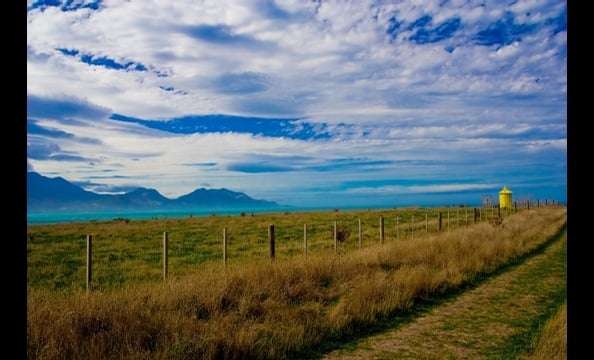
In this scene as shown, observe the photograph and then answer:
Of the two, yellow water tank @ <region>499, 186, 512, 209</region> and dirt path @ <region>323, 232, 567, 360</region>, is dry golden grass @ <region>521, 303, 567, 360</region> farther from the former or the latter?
yellow water tank @ <region>499, 186, 512, 209</region>

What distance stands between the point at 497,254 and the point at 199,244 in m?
16.0

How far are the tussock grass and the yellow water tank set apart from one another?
56946 mm

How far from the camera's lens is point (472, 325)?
8.96 m

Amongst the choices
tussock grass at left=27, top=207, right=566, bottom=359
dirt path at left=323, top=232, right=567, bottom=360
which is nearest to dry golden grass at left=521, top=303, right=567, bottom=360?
dirt path at left=323, top=232, right=567, bottom=360

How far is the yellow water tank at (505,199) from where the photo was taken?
219 ft

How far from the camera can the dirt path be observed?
7480mm

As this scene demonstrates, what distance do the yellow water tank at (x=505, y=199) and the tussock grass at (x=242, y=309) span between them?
5695 cm

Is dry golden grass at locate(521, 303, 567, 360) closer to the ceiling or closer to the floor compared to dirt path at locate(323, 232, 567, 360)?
closer to the ceiling

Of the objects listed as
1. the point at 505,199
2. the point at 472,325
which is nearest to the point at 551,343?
the point at 472,325

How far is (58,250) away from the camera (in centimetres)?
2423

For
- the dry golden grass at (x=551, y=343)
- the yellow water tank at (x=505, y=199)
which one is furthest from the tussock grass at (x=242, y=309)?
the yellow water tank at (x=505, y=199)

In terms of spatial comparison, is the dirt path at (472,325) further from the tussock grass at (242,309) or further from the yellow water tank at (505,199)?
the yellow water tank at (505,199)

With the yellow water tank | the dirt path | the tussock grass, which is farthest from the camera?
the yellow water tank
